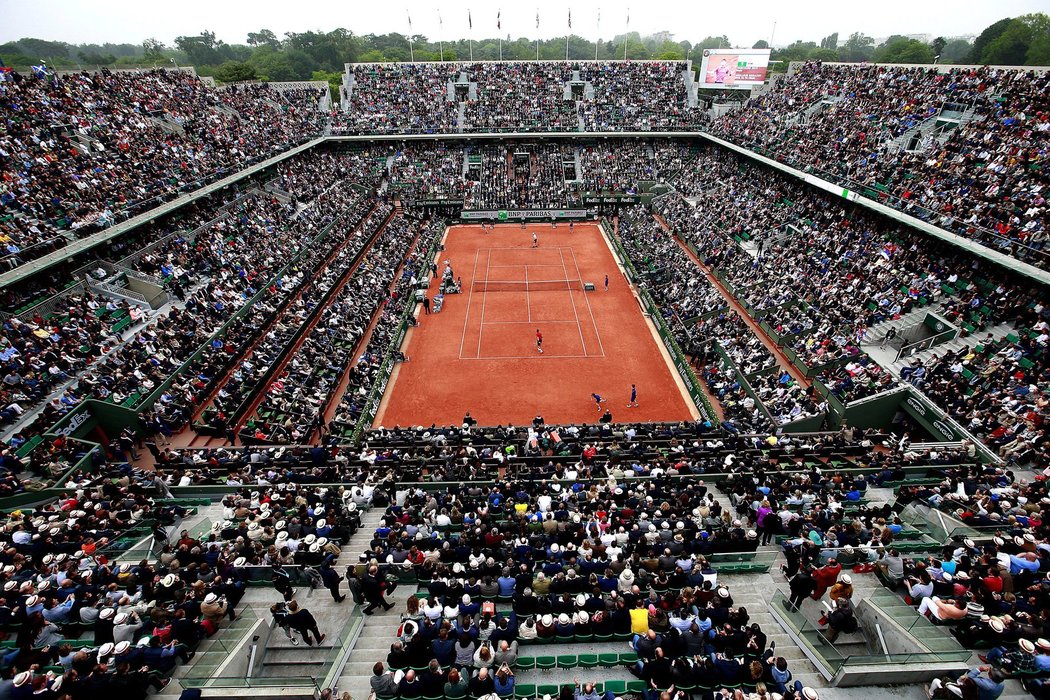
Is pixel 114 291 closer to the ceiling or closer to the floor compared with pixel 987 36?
closer to the floor

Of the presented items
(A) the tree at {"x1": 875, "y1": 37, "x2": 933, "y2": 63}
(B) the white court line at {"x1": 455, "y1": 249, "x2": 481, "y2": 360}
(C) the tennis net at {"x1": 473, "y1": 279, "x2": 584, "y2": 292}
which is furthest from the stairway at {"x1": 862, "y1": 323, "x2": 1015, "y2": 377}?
(A) the tree at {"x1": 875, "y1": 37, "x2": 933, "y2": 63}

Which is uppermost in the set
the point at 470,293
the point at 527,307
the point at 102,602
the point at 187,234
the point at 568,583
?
the point at 187,234

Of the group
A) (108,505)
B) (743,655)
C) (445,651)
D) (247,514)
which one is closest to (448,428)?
(247,514)

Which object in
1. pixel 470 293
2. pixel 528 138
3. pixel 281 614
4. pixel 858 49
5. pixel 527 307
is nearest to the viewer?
pixel 281 614

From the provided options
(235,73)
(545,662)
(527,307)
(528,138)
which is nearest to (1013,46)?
(528,138)

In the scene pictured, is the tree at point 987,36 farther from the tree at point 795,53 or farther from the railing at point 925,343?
the railing at point 925,343

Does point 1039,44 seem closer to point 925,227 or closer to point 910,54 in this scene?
point 910,54
